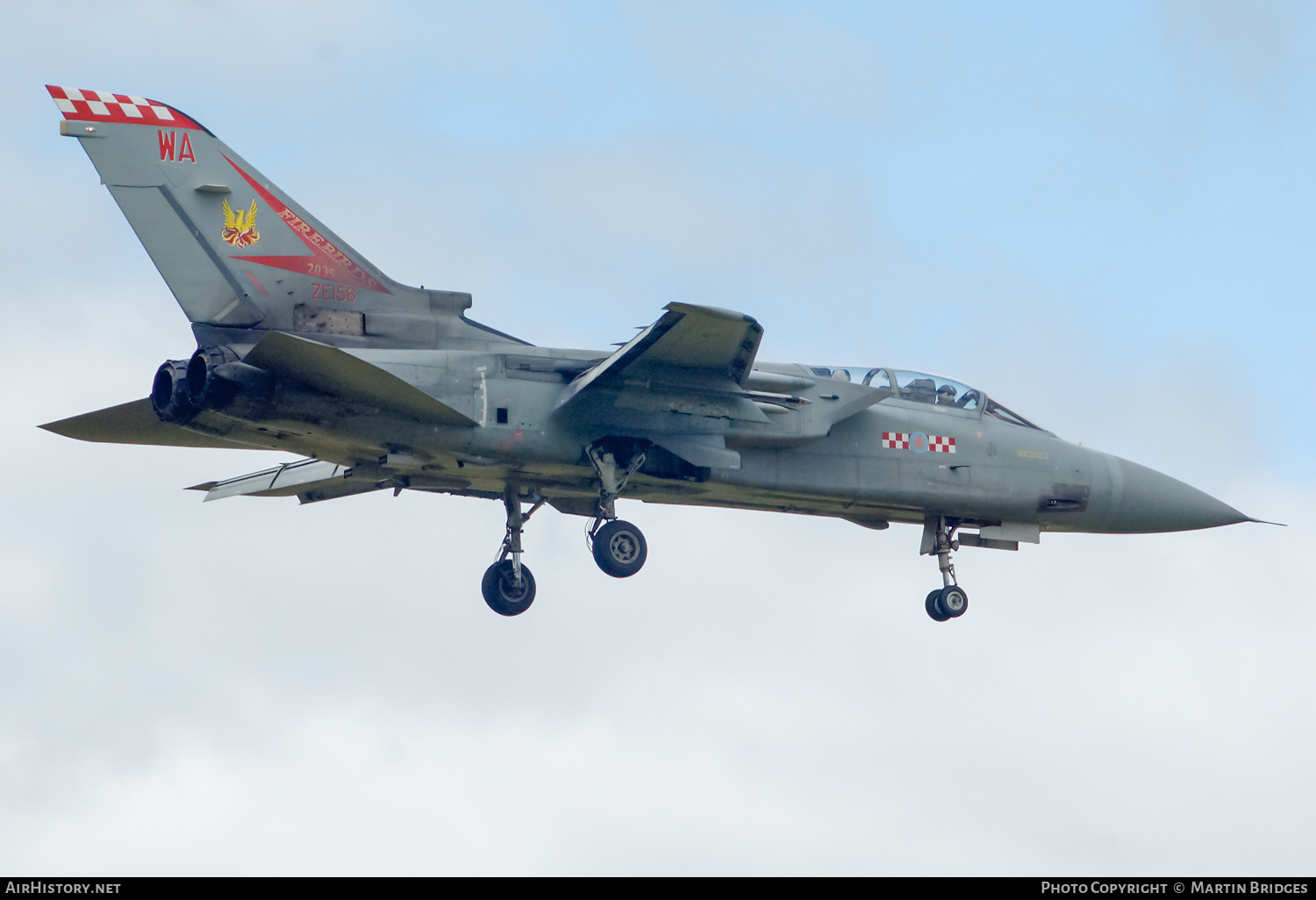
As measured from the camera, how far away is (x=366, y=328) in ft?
68.3

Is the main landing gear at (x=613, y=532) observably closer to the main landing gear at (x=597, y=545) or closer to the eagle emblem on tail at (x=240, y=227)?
the main landing gear at (x=597, y=545)

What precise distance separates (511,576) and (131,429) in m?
5.36

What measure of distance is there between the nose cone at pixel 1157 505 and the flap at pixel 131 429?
41.0 feet

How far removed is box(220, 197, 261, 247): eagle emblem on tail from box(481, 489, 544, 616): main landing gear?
5.00m

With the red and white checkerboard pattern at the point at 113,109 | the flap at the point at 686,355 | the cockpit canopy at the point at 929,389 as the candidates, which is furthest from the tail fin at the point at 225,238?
the cockpit canopy at the point at 929,389

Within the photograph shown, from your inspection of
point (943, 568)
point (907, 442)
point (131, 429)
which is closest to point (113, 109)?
point (131, 429)

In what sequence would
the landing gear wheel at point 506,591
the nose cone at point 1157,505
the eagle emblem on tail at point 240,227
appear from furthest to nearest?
the nose cone at point 1157,505, the landing gear wheel at point 506,591, the eagle emblem on tail at point 240,227

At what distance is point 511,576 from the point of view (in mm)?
23281

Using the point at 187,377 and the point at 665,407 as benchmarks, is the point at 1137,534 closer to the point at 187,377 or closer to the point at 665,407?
the point at 665,407

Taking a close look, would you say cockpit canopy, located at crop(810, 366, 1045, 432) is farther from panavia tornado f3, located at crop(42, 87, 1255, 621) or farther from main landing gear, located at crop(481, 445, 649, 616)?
main landing gear, located at crop(481, 445, 649, 616)

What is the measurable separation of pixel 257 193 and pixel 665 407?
5.60 meters

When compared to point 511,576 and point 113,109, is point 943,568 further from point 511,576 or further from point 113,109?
point 113,109

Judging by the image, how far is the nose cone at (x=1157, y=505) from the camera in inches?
993
